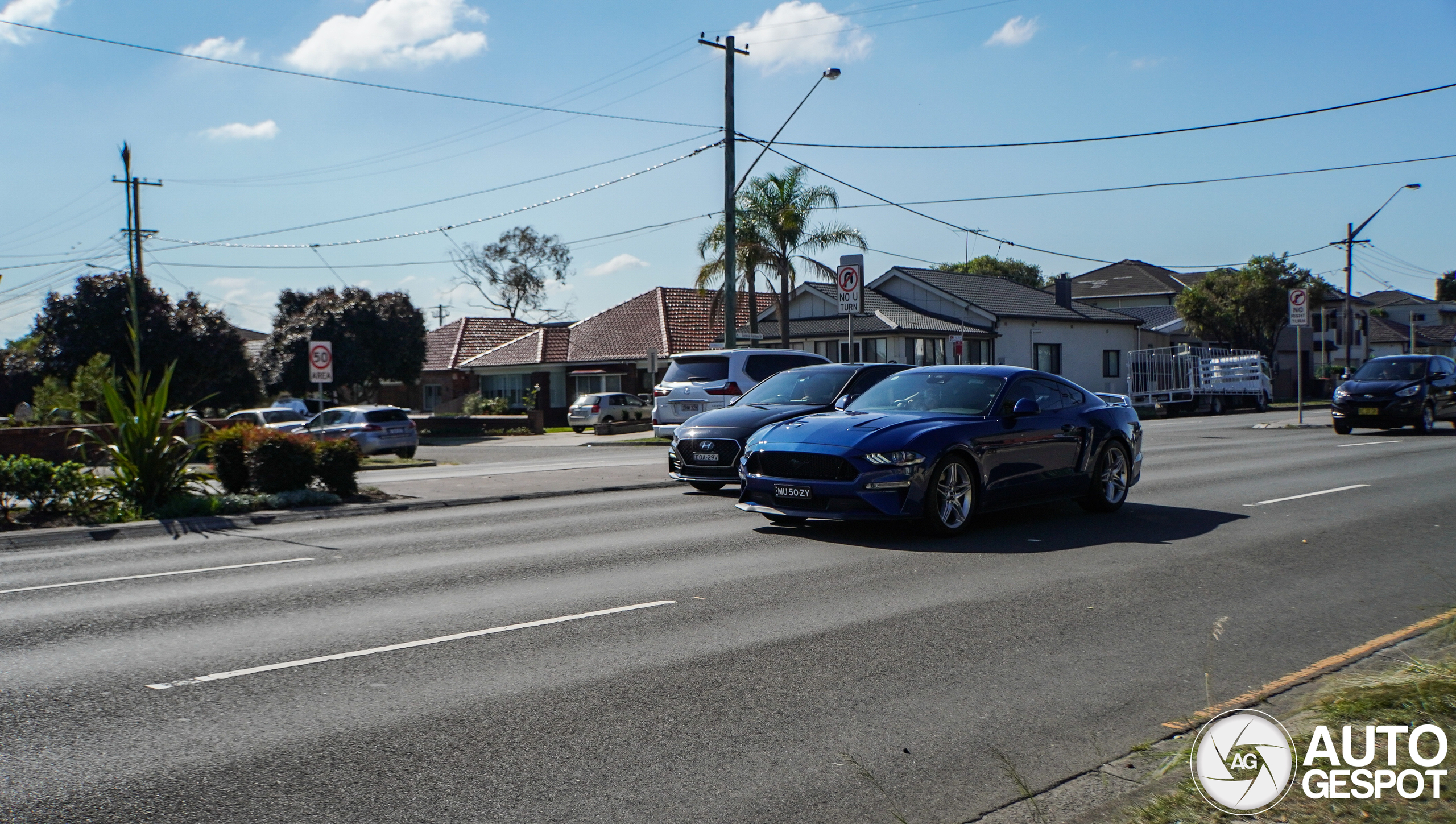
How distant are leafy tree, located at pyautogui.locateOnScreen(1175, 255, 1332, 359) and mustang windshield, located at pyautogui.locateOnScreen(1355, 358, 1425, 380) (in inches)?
1275

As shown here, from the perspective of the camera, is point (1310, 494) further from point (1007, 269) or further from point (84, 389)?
point (1007, 269)

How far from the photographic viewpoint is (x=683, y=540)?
33.1ft

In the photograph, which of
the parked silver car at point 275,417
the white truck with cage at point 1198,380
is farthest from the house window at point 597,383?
the white truck with cage at point 1198,380

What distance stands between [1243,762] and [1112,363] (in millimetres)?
52014

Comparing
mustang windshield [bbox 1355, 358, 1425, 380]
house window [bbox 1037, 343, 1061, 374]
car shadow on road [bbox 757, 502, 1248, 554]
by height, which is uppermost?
house window [bbox 1037, 343, 1061, 374]

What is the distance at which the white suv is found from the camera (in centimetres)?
1880

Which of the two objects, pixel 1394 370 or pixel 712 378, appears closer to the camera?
pixel 712 378

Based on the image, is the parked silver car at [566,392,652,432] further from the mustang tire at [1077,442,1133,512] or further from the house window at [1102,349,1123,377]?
the mustang tire at [1077,442,1133,512]

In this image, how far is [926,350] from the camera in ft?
145

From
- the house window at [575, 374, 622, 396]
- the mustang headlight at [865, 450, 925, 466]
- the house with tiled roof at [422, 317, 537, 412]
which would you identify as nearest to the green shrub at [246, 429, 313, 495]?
the mustang headlight at [865, 450, 925, 466]

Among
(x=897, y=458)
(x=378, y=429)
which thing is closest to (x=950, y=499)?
(x=897, y=458)

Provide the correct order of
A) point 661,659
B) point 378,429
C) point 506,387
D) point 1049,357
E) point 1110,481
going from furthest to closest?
point 506,387 < point 1049,357 < point 378,429 < point 1110,481 < point 661,659

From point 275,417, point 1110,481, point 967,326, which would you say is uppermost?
point 967,326

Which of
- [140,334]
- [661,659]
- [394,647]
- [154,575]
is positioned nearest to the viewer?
[661,659]
